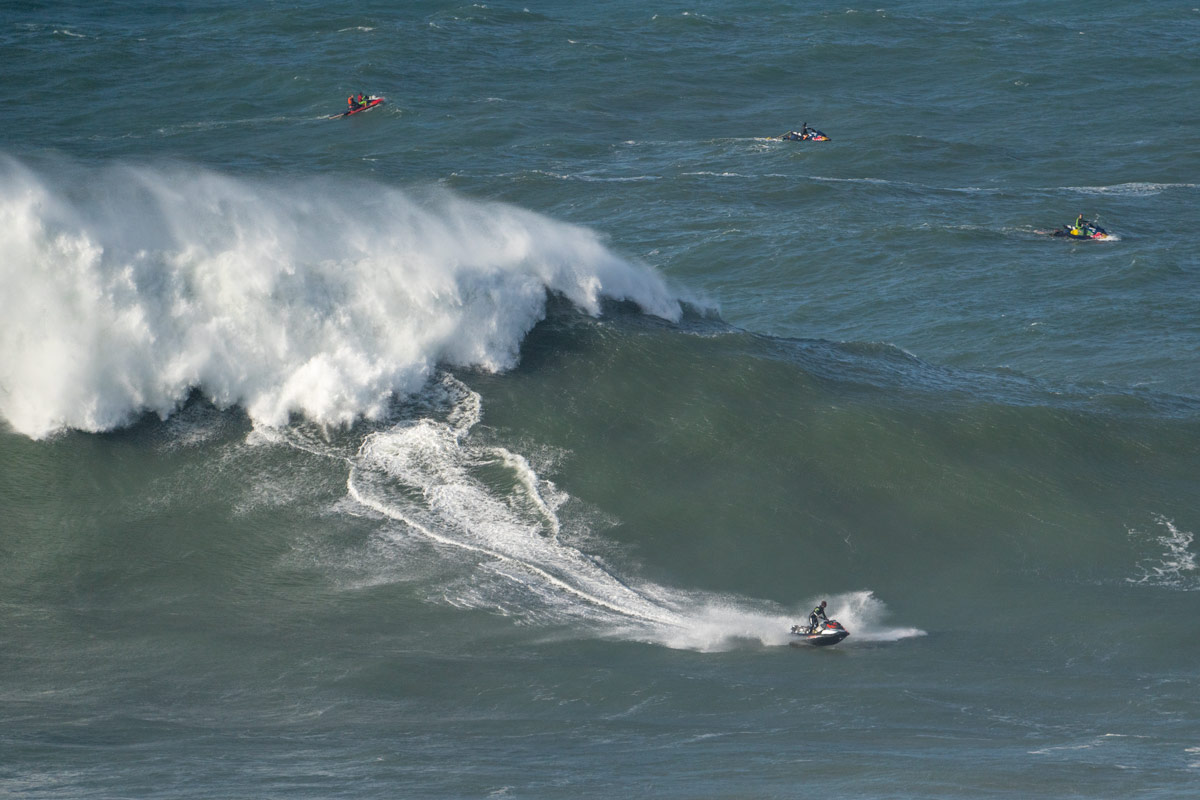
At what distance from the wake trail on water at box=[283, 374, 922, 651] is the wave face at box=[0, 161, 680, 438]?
5.56ft

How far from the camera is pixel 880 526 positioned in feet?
71.5

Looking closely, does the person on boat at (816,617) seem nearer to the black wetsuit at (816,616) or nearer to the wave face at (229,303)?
the black wetsuit at (816,616)

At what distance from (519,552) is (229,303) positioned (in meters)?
8.00

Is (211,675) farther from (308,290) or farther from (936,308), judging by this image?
(936,308)

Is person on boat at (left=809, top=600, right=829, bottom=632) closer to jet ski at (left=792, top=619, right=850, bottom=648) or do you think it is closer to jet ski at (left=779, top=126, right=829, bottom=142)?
jet ski at (left=792, top=619, right=850, bottom=648)

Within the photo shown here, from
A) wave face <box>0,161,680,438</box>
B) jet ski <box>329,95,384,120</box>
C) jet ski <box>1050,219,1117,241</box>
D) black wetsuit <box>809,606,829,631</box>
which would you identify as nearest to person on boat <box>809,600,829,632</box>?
black wetsuit <box>809,606,829,631</box>

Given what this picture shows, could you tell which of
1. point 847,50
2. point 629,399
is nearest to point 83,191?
point 629,399

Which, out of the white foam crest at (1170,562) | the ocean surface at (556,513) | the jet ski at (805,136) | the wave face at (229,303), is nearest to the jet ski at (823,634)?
the ocean surface at (556,513)

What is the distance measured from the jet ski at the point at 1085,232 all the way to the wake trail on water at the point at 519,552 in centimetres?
2766

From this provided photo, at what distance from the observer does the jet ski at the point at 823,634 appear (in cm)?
1842

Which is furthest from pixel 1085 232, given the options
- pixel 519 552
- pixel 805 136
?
pixel 519 552

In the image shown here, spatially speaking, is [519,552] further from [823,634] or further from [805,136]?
[805,136]

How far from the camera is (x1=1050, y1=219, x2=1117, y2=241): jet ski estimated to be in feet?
143

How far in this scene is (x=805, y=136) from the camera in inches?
2216
